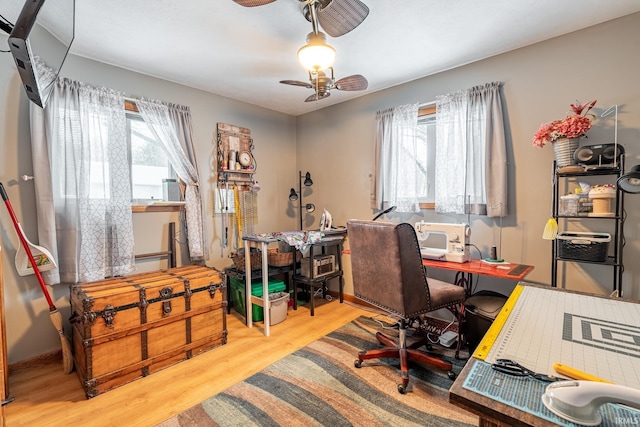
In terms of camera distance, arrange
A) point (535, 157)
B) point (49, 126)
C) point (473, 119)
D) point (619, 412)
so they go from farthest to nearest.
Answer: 1. point (473, 119)
2. point (535, 157)
3. point (49, 126)
4. point (619, 412)

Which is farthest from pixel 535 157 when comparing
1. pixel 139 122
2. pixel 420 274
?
pixel 139 122

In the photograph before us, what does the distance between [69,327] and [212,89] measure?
2504mm

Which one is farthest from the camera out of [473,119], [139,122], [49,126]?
[139,122]

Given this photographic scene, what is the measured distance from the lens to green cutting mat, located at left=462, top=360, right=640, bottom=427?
533 millimetres

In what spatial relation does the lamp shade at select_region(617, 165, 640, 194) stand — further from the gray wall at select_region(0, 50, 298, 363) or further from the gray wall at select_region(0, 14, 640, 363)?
the gray wall at select_region(0, 50, 298, 363)

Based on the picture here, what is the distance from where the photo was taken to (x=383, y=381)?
1917mm

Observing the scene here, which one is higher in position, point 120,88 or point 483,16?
point 483,16

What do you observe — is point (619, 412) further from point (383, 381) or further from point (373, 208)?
point (373, 208)

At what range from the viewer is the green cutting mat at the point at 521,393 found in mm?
533

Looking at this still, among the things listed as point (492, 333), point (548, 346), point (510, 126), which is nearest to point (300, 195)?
point (510, 126)

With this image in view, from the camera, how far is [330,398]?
1753 mm

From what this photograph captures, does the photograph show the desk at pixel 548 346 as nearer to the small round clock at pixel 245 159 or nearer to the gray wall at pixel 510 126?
the gray wall at pixel 510 126

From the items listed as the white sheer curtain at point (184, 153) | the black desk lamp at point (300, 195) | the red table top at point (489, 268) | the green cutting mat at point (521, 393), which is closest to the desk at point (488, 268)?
the red table top at point (489, 268)

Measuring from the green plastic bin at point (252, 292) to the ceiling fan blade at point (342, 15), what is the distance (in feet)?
7.54
